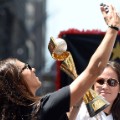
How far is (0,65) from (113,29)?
0.58m

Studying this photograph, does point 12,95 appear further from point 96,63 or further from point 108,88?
point 108,88

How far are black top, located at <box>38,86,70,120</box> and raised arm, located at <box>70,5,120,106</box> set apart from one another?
29 mm

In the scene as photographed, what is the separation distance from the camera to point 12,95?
2703 millimetres

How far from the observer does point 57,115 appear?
8.67 ft

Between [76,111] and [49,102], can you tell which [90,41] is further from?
[49,102]

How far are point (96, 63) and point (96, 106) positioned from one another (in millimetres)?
603

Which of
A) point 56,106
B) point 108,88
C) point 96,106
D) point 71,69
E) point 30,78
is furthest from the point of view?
point 108,88

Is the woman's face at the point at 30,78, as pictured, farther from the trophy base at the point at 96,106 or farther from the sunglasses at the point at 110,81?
the sunglasses at the point at 110,81

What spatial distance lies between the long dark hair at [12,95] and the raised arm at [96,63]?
0.20 metres

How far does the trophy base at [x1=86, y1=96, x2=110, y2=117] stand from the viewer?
321 centimetres

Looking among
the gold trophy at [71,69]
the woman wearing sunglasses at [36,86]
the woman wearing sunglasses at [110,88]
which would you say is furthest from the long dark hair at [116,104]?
the woman wearing sunglasses at [36,86]

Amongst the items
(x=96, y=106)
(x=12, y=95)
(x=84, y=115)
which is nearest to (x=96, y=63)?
(x=12, y=95)

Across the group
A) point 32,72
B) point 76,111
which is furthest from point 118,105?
point 32,72

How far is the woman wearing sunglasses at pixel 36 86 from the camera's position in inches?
104
